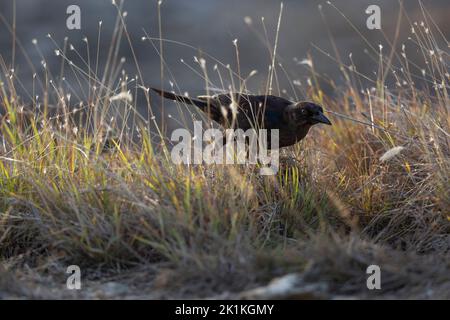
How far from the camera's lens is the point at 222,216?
3.83 metres

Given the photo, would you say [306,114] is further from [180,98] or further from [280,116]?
[180,98]

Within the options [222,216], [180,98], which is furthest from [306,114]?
[222,216]

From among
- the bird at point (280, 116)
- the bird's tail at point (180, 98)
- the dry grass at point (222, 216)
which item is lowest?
the dry grass at point (222, 216)

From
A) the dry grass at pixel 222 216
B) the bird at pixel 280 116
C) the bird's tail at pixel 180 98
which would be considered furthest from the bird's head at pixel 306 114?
the bird's tail at pixel 180 98

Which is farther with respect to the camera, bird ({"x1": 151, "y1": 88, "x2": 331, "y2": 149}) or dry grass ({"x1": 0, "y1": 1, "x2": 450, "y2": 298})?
bird ({"x1": 151, "y1": 88, "x2": 331, "y2": 149})

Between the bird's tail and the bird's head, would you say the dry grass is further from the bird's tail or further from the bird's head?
the bird's tail

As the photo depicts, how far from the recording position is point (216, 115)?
521 cm

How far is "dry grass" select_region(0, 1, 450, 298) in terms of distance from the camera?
3391mm

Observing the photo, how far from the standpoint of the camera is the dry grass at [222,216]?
11.1ft

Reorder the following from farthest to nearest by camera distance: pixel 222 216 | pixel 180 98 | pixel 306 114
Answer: pixel 180 98
pixel 306 114
pixel 222 216

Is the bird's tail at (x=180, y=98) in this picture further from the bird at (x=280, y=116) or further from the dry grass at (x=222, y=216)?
the dry grass at (x=222, y=216)

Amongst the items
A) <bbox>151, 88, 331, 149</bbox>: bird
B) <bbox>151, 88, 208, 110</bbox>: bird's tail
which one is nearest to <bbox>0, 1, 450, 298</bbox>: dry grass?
<bbox>151, 88, 331, 149</bbox>: bird

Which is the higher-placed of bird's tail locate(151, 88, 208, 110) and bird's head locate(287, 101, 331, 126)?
bird's tail locate(151, 88, 208, 110)

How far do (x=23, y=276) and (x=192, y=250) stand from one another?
2.62ft
